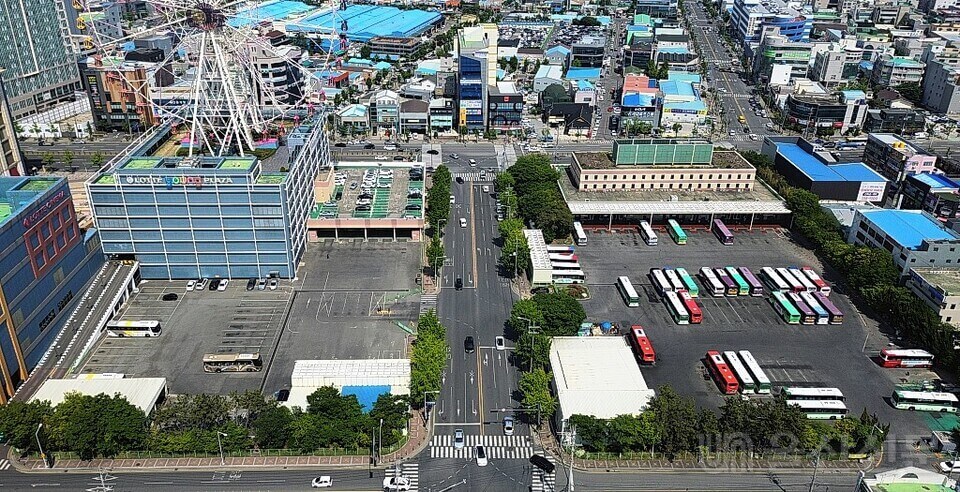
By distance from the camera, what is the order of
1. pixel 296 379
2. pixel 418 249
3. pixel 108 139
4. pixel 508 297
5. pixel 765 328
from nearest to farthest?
pixel 296 379
pixel 765 328
pixel 508 297
pixel 418 249
pixel 108 139

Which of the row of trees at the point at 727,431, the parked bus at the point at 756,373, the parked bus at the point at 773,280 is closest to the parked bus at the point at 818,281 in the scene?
the parked bus at the point at 773,280

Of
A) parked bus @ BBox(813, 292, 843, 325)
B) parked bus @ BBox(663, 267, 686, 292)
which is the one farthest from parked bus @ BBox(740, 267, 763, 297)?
parked bus @ BBox(663, 267, 686, 292)

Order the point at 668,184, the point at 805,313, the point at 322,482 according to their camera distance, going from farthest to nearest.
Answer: the point at 668,184, the point at 805,313, the point at 322,482

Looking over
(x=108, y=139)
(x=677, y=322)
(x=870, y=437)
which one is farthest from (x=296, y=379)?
(x=108, y=139)

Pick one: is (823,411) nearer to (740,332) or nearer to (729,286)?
(740,332)

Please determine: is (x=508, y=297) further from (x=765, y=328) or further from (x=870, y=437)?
(x=870, y=437)

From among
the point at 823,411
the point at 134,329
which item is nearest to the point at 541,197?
the point at 823,411
